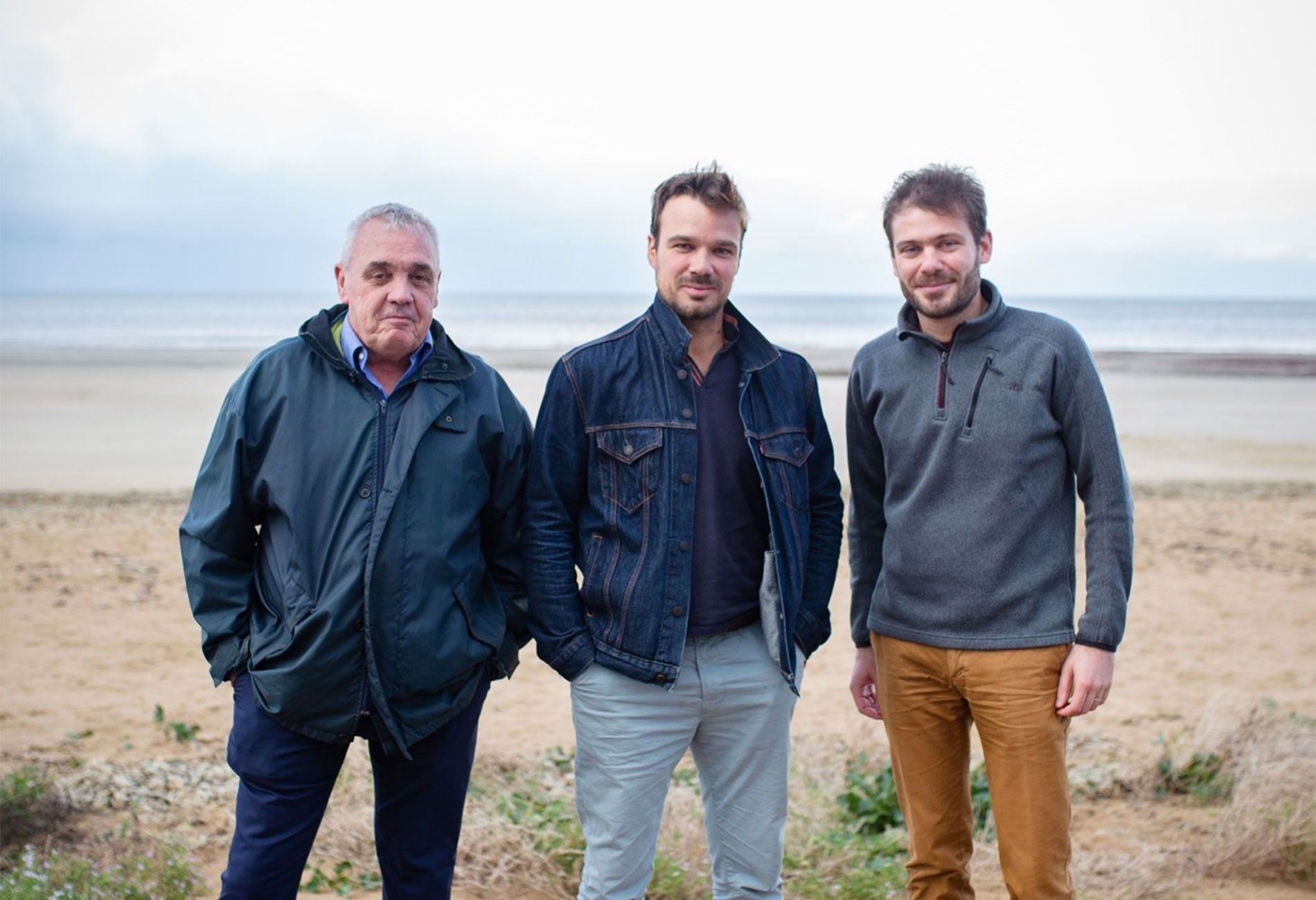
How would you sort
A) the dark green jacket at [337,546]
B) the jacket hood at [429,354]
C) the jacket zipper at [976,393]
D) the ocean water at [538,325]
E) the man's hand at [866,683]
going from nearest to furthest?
1. the dark green jacket at [337,546]
2. the jacket hood at [429,354]
3. the jacket zipper at [976,393]
4. the man's hand at [866,683]
5. the ocean water at [538,325]

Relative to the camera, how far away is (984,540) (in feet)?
9.84

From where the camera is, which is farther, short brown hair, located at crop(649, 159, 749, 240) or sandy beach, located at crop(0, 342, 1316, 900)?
sandy beach, located at crop(0, 342, 1316, 900)

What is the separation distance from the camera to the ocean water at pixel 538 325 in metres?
41.5

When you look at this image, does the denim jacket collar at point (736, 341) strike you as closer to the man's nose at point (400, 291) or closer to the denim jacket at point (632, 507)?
the denim jacket at point (632, 507)

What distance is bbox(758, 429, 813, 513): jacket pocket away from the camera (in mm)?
3045

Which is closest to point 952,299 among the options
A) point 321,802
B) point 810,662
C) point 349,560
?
point 349,560

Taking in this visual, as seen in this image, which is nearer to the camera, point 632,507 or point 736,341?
point 632,507

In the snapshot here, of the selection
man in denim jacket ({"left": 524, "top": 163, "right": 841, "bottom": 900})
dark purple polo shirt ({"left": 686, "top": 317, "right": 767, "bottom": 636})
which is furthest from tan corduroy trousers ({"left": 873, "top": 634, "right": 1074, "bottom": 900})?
dark purple polo shirt ({"left": 686, "top": 317, "right": 767, "bottom": 636})

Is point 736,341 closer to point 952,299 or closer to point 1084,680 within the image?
point 952,299

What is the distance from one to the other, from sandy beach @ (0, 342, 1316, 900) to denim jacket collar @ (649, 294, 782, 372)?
7.15 ft

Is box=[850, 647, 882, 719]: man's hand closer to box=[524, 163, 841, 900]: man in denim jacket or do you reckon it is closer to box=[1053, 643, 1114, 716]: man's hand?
box=[524, 163, 841, 900]: man in denim jacket

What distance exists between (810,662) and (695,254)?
14.6ft

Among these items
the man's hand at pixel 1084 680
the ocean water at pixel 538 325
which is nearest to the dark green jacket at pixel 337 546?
the man's hand at pixel 1084 680

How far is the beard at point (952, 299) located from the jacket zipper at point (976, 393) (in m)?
0.16
